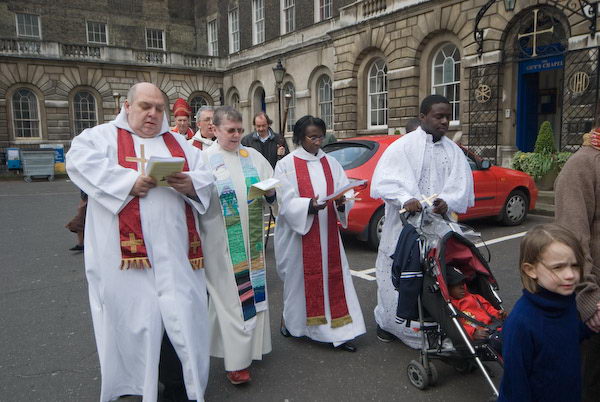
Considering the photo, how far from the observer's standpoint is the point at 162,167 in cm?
254

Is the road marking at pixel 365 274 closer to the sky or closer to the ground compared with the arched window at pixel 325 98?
closer to the ground

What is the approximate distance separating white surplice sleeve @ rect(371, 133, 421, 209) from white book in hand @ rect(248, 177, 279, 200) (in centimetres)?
86

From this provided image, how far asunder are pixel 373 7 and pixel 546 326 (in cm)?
1770

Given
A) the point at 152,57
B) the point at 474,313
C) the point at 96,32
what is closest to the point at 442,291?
the point at 474,313

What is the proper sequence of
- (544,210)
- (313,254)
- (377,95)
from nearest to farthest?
(313,254) < (544,210) < (377,95)

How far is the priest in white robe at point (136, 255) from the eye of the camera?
265 centimetres

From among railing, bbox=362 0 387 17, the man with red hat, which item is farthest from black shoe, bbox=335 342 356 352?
railing, bbox=362 0 387 17

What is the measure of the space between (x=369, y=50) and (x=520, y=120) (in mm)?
6625

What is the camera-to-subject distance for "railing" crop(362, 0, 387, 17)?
17375mm

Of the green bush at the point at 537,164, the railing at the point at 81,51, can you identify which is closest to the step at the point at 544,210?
the green bush at the point at 537,164

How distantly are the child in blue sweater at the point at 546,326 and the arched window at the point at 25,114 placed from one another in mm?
28283

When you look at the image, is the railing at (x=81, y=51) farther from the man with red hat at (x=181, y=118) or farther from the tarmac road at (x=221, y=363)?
the man with red hat at (x=181, y=118)

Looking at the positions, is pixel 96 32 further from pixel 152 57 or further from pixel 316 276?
pixel 316 276

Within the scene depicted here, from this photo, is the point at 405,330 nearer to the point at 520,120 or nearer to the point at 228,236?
the point at 228,236
